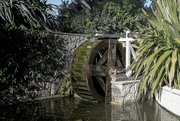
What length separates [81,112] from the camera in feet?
15.3

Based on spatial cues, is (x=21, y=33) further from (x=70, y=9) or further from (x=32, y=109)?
(x=70, y=9)

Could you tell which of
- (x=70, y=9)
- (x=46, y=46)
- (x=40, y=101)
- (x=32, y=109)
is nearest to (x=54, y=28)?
(x=46, y=46)

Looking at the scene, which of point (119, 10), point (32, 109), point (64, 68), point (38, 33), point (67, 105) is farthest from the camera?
point (119, 10)

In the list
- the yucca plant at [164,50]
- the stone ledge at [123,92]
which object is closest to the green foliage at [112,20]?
the stone ledge at [123,92]

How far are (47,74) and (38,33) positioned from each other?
4.49ft

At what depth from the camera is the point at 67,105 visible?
17.6ft

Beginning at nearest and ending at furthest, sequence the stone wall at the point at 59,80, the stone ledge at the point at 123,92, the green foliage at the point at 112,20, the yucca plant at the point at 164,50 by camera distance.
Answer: the yucca plant at the point at 164,50 → the stone ledge at the point at 123,92 → the stone wall at the point at 59,80 → the green foliage at the point at 112,20

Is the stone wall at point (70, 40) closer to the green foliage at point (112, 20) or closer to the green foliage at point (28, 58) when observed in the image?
the green foliage at point (28, 58)

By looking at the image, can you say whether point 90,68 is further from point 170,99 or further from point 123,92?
point 170,99

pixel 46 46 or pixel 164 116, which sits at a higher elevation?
pixel 46 46

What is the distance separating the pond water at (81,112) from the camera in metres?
4.13

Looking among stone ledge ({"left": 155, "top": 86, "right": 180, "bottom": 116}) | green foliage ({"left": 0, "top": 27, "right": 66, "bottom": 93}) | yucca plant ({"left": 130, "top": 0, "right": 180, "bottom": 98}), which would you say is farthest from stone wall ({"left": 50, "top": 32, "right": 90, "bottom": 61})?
stone ledge ({"left": 155, "top": 86, "right": 180, "bottom": 116})

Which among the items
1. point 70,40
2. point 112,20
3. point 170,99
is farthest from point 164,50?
point 112,20

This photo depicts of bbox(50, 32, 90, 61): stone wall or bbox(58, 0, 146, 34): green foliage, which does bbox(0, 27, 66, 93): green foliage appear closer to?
bbox(50, 32, 90, 61): stone wall
